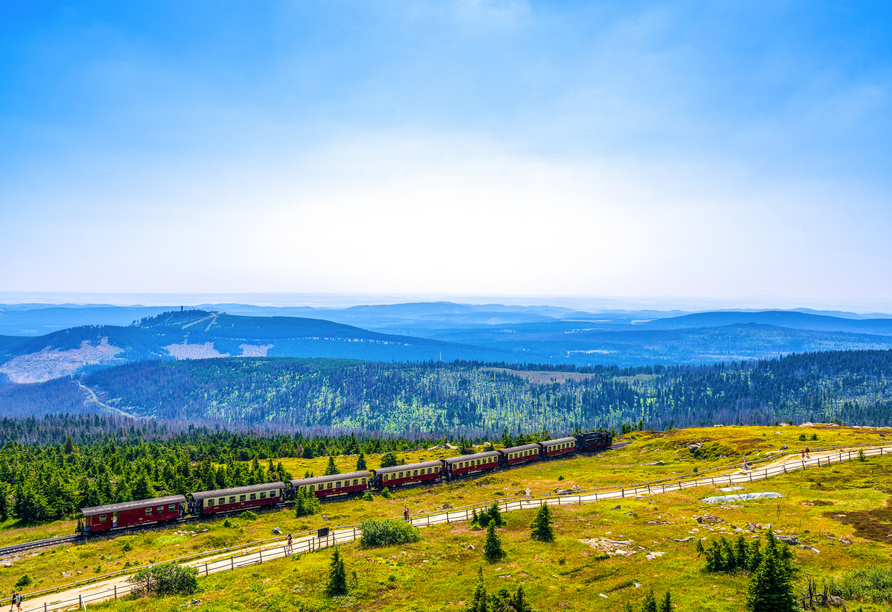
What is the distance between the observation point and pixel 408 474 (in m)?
94.1

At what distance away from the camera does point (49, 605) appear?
1706 inches

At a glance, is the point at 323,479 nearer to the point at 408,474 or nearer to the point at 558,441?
the point at 408,474

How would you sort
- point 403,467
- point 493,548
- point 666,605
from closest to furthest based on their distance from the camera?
1. point 666,605
2. point 493,548
3. point 403,467

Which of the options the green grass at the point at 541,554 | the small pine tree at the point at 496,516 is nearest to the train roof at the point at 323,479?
the green grass at the point at 541,554

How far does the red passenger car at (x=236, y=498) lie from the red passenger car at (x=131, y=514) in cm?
291

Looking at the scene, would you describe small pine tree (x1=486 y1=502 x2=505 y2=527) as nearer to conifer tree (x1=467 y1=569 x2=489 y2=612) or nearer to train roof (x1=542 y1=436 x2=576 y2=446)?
A: conifer tree (x1=467 y1=569 x2=489 y2=612)

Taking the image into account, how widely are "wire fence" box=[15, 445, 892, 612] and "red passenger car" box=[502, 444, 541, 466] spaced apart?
29100 mm

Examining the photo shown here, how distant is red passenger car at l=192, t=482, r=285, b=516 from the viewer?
7441 cm

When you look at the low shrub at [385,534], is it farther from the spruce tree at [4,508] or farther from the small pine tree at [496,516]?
the spruce tree at [4,508]

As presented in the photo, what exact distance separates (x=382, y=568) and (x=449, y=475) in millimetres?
53347

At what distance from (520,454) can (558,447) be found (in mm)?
14022

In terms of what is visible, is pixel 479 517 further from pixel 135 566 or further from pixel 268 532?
pixel 135 566

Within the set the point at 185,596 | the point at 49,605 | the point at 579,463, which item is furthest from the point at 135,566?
the point at 579,463

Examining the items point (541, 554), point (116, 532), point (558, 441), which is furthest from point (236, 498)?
point (558, 441)
